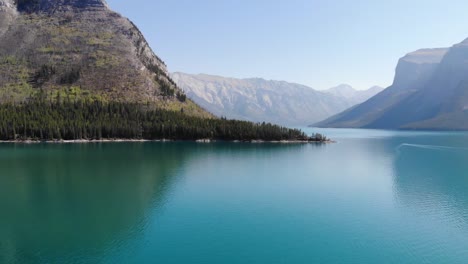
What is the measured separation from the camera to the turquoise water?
45906 millimetres

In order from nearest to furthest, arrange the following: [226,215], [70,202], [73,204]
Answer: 1. [226,215]
2. [73,204]
3. [70,202]

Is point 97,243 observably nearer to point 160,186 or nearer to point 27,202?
point 27,202

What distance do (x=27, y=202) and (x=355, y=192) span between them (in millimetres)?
69277

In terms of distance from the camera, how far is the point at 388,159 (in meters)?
148

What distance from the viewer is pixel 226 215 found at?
6228cm

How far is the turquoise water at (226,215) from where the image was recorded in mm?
45906

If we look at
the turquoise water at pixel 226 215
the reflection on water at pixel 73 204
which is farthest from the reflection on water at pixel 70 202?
the turquoise water at pixel 226 215

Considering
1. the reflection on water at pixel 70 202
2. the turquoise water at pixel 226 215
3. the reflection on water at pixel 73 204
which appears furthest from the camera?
the reflection on water at pixel 70 202

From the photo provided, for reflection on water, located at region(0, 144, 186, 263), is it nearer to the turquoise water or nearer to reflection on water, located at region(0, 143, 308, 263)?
reflection on water, located at region(0, 143, 308, 263)

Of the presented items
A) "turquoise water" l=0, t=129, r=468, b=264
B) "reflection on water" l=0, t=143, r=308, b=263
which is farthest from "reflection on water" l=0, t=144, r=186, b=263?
"turquoise water" l=0, t=129, r=468, b=264

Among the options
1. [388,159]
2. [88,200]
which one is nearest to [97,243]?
[88,200]

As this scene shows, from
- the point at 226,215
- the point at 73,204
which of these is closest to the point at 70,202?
the point at 73,204

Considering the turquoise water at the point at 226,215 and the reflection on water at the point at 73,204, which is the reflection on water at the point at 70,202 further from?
the turquoise water at the point at 226,215

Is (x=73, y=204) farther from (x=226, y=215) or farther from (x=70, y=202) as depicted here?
(x=226, y=215)
